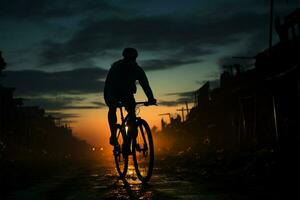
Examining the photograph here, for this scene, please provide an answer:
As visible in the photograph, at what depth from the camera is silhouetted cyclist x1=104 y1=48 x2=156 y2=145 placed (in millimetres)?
7324

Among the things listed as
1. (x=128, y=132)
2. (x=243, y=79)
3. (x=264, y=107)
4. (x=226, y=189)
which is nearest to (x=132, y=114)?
(x=128, y=132)

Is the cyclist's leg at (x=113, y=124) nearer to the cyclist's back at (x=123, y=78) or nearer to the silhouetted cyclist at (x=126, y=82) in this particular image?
the silhouetted cyclist at (x=126, y=82)

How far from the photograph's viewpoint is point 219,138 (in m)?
42.7

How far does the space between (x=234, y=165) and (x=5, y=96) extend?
54.2 metres

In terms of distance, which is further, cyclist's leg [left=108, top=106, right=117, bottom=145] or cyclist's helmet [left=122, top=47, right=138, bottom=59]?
cyclist's leg [left=108, top=106, right=117, bottom=145]

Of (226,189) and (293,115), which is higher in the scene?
(293,115)

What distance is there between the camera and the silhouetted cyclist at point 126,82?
732 centimetres

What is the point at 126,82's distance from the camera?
7.37 meters

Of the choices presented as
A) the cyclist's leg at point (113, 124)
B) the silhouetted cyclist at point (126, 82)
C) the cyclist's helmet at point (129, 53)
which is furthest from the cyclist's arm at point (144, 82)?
the cyclist's leg at point (113, 124)

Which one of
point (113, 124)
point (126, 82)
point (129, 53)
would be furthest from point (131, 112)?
point (129, 53)

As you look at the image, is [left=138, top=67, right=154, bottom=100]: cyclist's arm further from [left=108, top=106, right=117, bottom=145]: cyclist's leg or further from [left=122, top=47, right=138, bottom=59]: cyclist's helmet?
[left=108, top=106, right=117, bottom=145]: cyclist's leg

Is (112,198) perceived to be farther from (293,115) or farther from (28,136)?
(28,136)

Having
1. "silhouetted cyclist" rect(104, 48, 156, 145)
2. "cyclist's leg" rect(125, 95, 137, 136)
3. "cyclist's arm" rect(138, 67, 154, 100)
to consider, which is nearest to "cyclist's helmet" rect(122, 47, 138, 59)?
→ "silhouetted cyclist" rect(104, 48, 156, 145)

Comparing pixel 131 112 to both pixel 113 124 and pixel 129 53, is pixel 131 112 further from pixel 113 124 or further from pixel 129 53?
pixel 129 53
